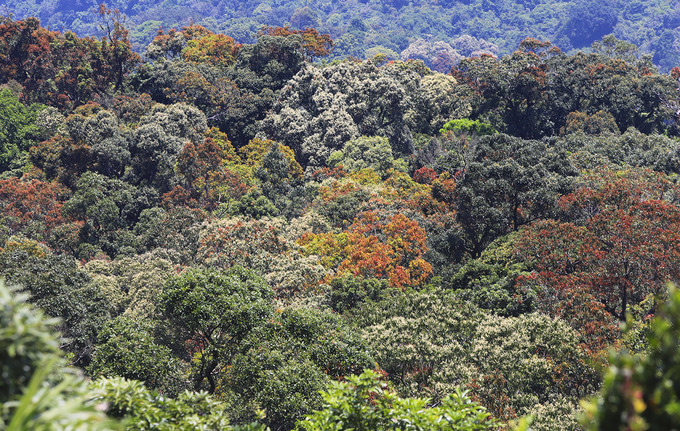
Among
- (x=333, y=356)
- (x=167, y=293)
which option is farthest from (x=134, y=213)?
(x=333, y=356)

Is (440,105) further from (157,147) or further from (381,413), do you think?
(381,413)

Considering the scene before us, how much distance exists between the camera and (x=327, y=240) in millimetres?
25688

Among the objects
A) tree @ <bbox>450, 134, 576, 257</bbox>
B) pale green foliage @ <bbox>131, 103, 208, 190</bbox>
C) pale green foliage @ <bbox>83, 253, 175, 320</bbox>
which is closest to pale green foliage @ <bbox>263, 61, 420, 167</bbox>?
pale green foliage @ <bbox>131, 103, 208, 190</bbox>

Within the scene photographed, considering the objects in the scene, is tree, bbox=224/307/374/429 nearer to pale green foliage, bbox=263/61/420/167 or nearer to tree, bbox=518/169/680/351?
tree, bbox=518/169/680/351

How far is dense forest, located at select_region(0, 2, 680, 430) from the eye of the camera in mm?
7801

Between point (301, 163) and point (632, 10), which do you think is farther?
point (632, 10)

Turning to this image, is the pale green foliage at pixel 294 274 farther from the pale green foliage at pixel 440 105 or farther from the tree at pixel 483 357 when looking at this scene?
the pale green foliage at pixel 440 105

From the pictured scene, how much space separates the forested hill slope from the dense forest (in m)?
110

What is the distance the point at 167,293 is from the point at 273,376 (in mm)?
3581

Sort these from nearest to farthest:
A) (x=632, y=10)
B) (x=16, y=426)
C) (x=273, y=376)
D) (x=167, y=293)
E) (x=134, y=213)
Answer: (x=16, y=426)
(x=273, y=376)
(x=167, y=293)
(x=134, y=213)
(x=632, y=10)

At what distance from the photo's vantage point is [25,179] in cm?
3338

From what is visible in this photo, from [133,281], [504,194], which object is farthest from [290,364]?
[504,194]

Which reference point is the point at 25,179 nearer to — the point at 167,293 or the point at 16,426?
the point at 167,293

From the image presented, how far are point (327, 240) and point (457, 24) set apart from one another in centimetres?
18441
